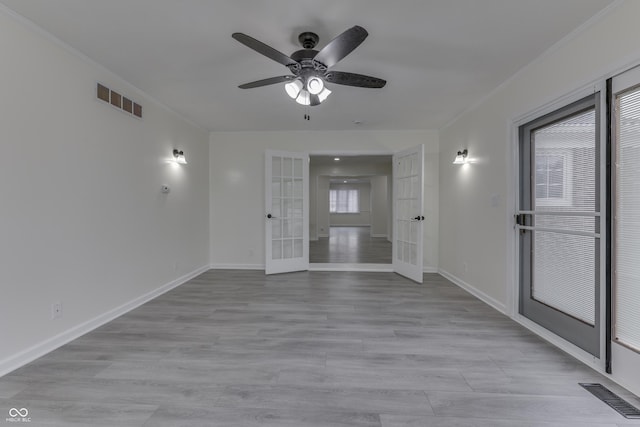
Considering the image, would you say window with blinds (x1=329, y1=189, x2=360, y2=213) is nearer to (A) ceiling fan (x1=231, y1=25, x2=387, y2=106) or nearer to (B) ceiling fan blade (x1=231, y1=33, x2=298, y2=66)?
(A) ceiling fan (x1=231, y1=25, x2=387, y2=106)

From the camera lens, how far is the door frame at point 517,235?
2.04m

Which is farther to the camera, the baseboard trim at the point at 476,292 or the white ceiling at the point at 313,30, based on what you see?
the baseboard trim at the point at 476,292

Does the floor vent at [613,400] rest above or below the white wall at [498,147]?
below

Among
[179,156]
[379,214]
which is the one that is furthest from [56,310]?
[379,214]

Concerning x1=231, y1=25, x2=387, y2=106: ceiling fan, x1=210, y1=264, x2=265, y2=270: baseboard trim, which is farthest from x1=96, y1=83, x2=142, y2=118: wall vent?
x1=210, y1=264, x2=265, y2=270: baseboard trim

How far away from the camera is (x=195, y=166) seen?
4.84m

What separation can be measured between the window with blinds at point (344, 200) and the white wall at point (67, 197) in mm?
12242

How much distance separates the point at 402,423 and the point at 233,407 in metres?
0.95

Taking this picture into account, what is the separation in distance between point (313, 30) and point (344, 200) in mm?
13637

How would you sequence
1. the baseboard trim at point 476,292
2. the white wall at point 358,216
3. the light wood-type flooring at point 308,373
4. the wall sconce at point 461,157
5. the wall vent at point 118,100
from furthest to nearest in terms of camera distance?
1. the white wall at point 358,216
2. the wall sconce at point 461,157
3. the baseboard trim at point 476,292
4. the wall vent at point 118,100
5. the light wood-type flooring at point 308,373

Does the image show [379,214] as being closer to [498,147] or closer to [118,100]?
[498,147]

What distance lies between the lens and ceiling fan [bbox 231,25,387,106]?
1.93 m

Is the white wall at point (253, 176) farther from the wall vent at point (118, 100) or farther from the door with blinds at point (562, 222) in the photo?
the door with blinds at point (562, 222)

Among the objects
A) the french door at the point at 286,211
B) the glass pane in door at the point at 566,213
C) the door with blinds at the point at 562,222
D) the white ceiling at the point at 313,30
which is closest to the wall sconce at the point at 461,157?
the white ceiling at the point at 313,30
